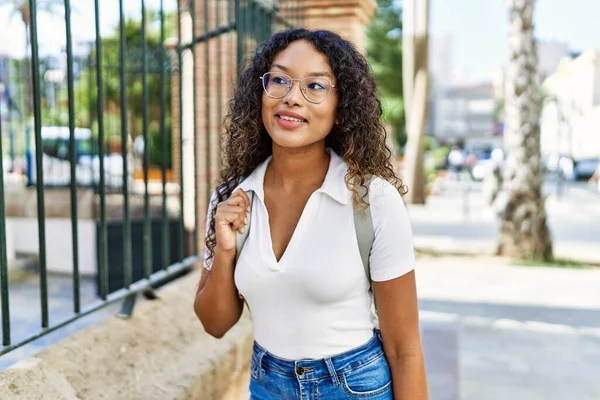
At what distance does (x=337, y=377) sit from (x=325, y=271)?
28 centimetres

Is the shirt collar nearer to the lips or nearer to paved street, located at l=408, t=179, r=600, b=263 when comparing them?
the lips

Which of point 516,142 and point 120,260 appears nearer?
point 120,260

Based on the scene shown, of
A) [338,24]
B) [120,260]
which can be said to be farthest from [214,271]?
[120,260]

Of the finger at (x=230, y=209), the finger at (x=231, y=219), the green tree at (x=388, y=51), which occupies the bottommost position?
the finger at (x=231, y=219)

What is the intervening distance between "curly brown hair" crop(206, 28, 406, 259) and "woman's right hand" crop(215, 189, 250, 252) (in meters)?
0.16

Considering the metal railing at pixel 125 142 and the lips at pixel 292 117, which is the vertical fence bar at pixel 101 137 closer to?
the metal railing at pixel 125 142

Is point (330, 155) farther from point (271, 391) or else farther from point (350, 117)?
point (271, 391)

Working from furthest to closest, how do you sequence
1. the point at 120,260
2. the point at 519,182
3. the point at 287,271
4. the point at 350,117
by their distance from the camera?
the point at 519,182 → the point at 120,260 → the point at 350,117 → the point at 287,271

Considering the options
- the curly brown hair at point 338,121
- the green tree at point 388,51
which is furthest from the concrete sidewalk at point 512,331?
the green tree at point 388,51

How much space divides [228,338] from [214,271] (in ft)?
4.16

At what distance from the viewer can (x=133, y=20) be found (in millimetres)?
26312

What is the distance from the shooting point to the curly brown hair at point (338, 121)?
182cm

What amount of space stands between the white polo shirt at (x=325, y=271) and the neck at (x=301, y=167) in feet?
0.29

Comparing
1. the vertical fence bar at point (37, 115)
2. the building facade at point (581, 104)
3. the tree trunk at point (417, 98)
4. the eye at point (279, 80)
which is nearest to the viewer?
the eye at point (279, 80)
